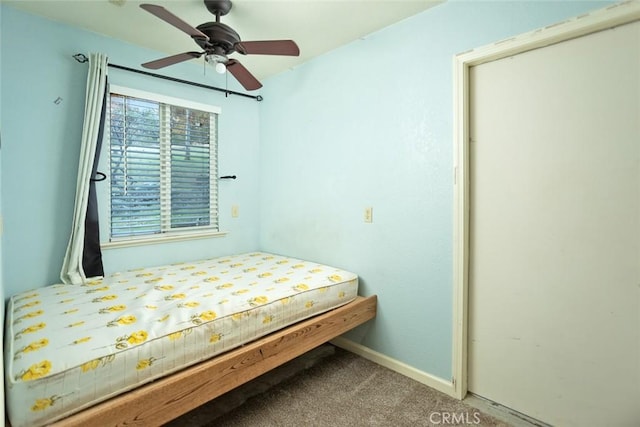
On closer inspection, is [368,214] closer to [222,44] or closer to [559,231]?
[559,231]

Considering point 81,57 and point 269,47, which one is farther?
point 81,57

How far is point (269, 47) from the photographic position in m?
1.81

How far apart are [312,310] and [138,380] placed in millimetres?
1017

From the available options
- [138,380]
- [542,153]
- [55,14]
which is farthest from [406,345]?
[55,14]

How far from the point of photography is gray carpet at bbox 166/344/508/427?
1724mm

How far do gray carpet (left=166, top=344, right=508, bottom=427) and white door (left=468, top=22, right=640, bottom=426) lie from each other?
1.09ft

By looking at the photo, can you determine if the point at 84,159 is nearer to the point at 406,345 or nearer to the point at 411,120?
the point at 411,120

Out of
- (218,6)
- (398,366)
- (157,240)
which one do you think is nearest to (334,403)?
(398,366)

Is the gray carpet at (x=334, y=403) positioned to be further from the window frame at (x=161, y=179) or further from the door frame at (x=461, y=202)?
the window frame at (x=161, y=179)

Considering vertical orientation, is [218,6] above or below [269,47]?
above

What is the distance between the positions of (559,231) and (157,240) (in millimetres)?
2810

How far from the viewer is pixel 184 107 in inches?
110

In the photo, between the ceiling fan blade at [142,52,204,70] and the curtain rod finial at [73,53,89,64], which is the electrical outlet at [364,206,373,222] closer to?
the ceiling fan blade at [142,52,204,70]

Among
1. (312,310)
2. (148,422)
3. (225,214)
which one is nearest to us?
(148,422)
